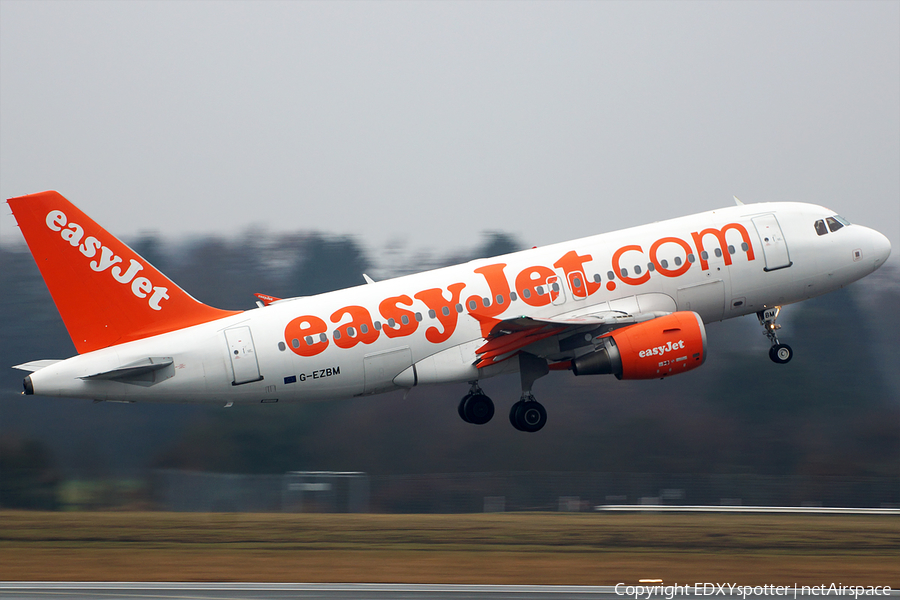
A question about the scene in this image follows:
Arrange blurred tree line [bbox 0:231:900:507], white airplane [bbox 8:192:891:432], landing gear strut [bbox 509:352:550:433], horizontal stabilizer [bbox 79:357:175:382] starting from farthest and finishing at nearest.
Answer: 1. blurred tree line [bbox 0:231:900:507]
2. landing gear strut [bbox 509:352:550:433]
3. white airplane [bbox 8:192:891:432]
4. horizontal stabilizer [bbox 79:357:175:382]

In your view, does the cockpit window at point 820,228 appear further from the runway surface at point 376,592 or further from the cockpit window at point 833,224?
the runway surface at point 376,592

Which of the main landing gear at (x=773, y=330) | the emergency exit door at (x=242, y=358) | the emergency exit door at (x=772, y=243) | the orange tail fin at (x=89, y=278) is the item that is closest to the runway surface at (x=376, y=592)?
the emergency exit door at (x=242, y=358)

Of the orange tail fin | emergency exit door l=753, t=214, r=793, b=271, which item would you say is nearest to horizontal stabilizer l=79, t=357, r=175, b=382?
the orange tail fin

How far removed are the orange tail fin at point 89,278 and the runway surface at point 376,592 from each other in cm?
776

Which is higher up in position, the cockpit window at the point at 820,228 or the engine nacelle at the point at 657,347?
the cockpit window at the point at 820,228

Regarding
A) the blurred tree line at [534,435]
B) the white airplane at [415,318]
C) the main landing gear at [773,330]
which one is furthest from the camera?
the blurred tree line at [534,435]

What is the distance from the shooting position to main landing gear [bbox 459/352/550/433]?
1288 inches

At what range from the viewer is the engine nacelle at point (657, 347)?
1211 inches

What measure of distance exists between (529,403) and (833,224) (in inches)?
502

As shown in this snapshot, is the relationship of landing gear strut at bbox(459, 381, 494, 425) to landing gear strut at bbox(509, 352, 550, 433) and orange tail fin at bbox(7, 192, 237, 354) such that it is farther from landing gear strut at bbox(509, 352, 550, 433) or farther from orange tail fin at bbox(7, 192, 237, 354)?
orange tail fin at bbox(7, 192, 237, 354)

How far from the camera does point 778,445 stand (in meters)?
58.7

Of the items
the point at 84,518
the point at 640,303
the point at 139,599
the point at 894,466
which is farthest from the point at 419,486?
the point at 894,466

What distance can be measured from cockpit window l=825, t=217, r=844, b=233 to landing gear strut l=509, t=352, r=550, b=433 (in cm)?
1156

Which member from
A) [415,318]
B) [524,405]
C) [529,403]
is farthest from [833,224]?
[415,318]
